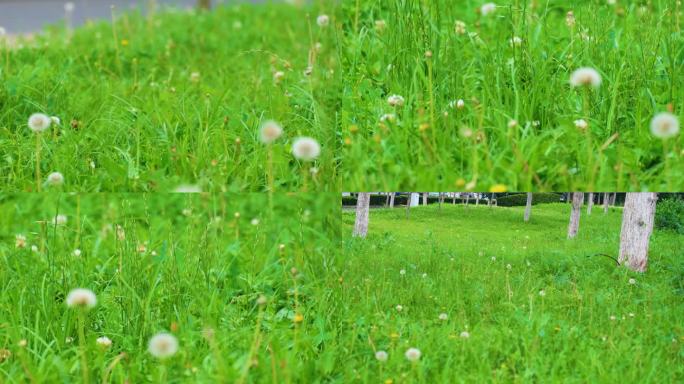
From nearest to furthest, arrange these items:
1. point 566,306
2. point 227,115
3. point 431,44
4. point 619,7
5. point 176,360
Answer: point 176,360 < point 566,306 < point 431,44 < point 227,115 < point 619,7

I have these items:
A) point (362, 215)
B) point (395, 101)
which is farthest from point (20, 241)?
point (395, 101)

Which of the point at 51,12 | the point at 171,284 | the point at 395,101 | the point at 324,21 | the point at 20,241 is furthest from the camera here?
the point at 51,12

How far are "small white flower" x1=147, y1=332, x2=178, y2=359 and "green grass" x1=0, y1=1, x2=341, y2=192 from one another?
535 millimetres

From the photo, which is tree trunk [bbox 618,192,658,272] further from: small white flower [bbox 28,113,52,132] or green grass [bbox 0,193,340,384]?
small white flower [bbox 28,113,52,132]

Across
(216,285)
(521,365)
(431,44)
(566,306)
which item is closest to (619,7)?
(431,44)

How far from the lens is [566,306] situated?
Answer: 233cm

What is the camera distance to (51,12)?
6086 mm

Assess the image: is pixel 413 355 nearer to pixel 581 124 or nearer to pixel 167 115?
pixel 581 124

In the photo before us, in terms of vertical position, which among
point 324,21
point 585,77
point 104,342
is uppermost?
point 324,21

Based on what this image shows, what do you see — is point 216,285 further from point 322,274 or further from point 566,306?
point 566,306

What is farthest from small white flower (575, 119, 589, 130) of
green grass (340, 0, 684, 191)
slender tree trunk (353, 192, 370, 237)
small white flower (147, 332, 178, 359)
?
small white flower (147, 332, 178, 359)

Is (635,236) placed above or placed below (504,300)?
above

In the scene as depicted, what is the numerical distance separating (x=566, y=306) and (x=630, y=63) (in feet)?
2.69

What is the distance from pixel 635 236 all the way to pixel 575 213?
0.89 feet
